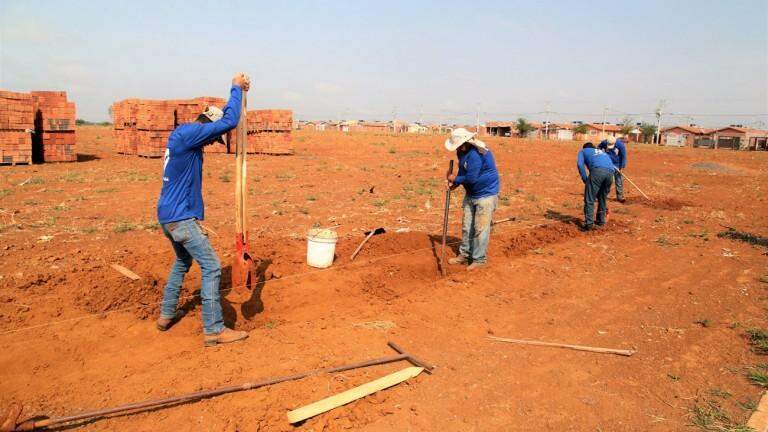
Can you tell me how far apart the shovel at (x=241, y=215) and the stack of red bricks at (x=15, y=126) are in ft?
47.0

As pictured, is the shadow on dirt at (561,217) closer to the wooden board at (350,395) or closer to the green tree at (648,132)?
the wooden board at (350,395)

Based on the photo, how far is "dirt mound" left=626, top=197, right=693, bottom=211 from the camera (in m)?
11.7

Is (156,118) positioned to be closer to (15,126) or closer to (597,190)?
(15,126)

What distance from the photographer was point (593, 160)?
9117 millimetres

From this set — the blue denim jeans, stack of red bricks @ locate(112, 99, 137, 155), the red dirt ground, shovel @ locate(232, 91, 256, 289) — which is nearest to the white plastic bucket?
the red dirt ground

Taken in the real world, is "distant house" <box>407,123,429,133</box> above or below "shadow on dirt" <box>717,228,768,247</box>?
above

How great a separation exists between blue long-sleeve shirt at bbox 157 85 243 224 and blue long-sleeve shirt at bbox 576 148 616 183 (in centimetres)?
700

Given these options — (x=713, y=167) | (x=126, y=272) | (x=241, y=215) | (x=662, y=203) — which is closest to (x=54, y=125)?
(x=126, y=272)

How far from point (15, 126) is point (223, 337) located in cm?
1532

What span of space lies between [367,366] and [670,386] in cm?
243

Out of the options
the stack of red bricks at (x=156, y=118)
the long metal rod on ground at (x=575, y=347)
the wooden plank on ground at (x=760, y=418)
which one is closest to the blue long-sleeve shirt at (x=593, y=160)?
the long metal rod on ground at (x=575, y=347)

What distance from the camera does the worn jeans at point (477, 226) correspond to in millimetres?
6704

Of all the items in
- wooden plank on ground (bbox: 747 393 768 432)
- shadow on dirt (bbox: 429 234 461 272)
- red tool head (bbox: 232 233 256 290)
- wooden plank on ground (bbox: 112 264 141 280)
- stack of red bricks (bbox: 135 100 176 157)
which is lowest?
wooden plank on ground (bbox: 747 393 768 432)

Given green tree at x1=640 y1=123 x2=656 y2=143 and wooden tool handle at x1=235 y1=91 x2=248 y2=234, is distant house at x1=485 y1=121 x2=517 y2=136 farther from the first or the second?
wooden tool handle at x1=235 y1=91 x2=248 y2=234
